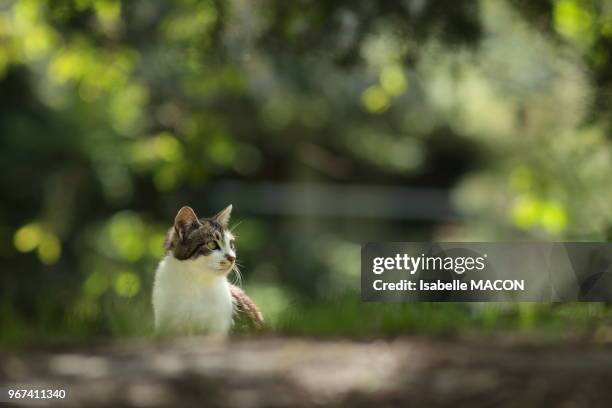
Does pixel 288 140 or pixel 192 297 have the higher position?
pixel 288 140

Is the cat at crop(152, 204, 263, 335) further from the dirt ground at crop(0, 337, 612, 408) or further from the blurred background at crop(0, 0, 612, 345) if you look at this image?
the dirt ground at crop(0, 337, 612, 408)

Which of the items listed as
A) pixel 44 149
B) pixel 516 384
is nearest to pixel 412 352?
pixel 516 384

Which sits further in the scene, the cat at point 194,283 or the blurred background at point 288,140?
the blurred background at point 288,140

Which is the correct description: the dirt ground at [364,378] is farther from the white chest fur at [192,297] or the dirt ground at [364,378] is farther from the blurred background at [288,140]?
the white chest fur at [192,297]

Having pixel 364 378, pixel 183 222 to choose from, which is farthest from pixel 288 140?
pixel 183 222

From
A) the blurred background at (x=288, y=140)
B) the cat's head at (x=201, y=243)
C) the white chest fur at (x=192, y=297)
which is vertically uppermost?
the blurred background at (x=288, y=140)

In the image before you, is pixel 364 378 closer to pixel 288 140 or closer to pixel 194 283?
pixel 194 283

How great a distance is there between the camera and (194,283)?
0.66 meters

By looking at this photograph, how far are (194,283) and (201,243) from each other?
4cm

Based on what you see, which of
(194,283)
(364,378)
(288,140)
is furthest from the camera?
(288,140)

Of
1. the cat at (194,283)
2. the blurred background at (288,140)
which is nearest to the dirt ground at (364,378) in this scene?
the blurred background at (288,140)

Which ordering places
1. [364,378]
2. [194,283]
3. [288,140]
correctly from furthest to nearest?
[288,140] → [364,378] → [194,283]

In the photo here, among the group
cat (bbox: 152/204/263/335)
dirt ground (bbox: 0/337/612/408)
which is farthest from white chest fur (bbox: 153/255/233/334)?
dirt ground (bbox: 0/337/612/408)

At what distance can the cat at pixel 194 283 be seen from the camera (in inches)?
26.3
